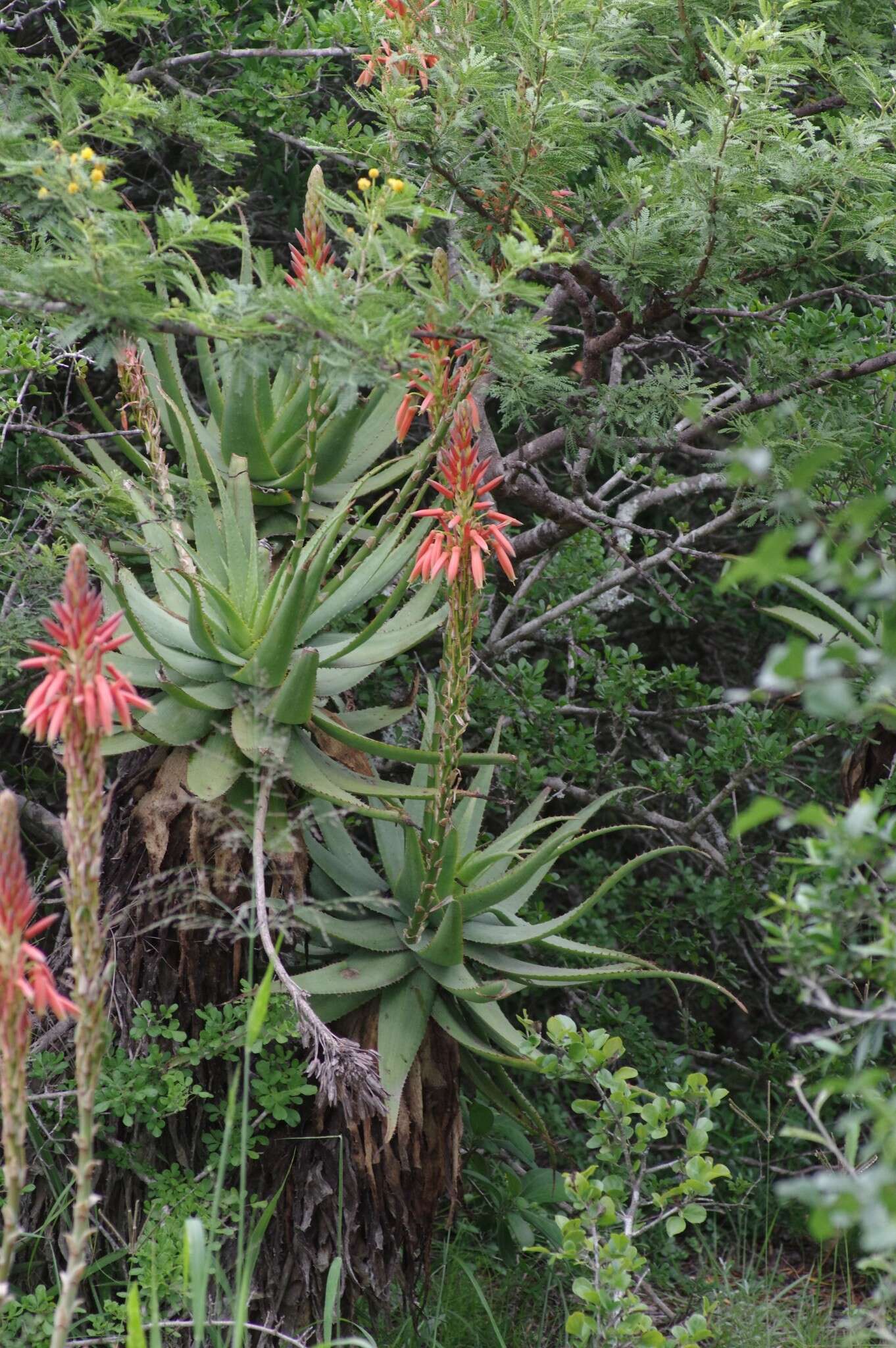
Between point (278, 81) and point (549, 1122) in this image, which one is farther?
point (549, 1122)

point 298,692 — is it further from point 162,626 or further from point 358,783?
point 162,626

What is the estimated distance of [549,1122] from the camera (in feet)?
14.2

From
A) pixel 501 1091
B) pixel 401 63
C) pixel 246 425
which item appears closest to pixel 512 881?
pixel 501 1091

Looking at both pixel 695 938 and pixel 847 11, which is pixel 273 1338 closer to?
pixel 695 938

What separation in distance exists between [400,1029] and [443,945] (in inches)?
8.2

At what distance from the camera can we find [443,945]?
2814 millimetres

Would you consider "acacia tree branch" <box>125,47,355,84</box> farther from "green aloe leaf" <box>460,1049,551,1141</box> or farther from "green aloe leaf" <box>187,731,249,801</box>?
"green aloe leaf" <box>460,1049,551,1141</box>

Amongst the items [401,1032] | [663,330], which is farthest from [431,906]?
[663,330]

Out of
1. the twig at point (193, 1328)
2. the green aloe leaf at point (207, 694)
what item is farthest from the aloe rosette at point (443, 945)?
the twig at point (193, 1328)

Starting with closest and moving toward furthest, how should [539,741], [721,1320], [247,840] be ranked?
[247,840]
[721,1320]
[539,741]

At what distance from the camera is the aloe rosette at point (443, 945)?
111 inches

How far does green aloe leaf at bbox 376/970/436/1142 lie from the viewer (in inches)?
108

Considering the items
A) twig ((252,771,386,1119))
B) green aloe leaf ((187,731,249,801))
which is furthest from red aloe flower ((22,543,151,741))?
green aloe leaf ((187,731,249,801))

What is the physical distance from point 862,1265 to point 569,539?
2.87m
